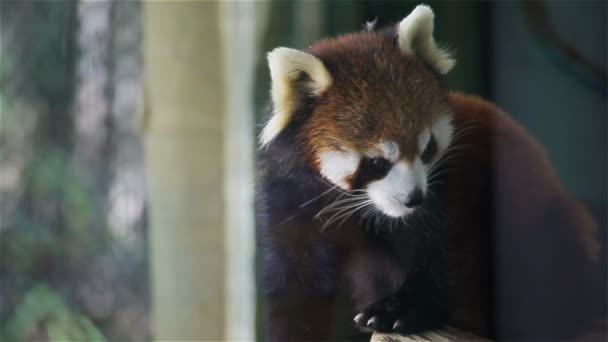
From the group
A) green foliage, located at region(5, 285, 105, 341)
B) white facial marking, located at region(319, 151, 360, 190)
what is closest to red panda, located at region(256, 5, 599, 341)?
white facial marking, located at region(319, 151, 360, 190)

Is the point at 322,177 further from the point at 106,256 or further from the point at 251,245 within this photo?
the point at 106,256

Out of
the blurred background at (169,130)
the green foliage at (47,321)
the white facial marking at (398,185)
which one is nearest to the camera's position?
the white facial marking at (398,185)

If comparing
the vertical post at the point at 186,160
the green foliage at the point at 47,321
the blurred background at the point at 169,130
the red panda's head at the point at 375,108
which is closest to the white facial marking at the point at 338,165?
the red panda's head at the point at 375,108

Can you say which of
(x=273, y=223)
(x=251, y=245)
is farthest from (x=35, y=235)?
(x=273, y=223)

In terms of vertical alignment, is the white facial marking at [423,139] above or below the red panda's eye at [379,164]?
above

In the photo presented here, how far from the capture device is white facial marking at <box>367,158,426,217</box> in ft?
2.12

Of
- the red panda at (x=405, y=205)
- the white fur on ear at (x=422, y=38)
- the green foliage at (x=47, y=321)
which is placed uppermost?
the white fur on ear at (x=422, y=38)

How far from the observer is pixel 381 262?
0.70 meters

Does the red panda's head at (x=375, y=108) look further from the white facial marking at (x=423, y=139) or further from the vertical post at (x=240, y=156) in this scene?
the vertical post at (x=240, y=156)

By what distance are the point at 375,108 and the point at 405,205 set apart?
0.34ft

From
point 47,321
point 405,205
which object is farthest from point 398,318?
point 47,321

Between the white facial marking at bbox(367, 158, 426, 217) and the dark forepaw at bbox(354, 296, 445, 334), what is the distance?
0.11 meters

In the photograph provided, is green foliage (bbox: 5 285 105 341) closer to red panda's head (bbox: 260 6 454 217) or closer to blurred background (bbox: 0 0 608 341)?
blurred background (bbox: 0 0 608 341)

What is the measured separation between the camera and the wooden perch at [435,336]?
68cm
